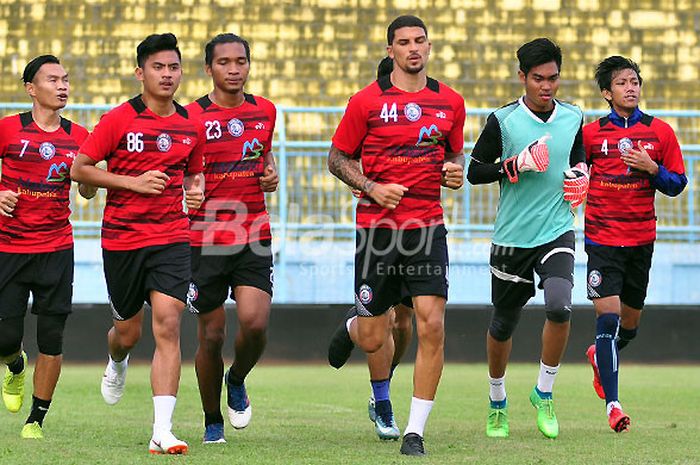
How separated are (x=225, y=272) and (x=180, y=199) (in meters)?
0.70

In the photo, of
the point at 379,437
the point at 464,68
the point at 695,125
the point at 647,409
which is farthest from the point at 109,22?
the point at 379,437

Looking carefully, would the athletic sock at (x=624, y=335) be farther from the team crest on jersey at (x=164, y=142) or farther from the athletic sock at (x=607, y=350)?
the team crest on jersey at (x=164, y=142)

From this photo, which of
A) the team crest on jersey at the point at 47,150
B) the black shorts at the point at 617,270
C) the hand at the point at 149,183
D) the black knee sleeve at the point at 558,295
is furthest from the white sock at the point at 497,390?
the team crest on jersey at the point at 47,150

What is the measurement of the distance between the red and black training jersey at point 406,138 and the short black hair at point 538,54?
0.92m

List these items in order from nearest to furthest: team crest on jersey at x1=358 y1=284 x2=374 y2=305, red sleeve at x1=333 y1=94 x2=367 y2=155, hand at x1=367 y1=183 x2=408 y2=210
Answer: hand at x1=367 y1=183 x2=408 y2=210
red sleeve at x1=333 y1=94 x2=367 y2=155
team crest on jersey at x1=358 y1=284 x2=374 y2=305

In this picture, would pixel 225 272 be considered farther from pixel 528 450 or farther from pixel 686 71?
pixel 686 71

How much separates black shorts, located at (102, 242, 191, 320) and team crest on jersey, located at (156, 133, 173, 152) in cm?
54

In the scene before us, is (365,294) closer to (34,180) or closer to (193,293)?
(193,293)

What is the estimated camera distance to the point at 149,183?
8.35 m

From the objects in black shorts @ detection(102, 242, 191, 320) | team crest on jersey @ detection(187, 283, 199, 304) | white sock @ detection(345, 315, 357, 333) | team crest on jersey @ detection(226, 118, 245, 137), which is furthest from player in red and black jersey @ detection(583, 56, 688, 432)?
black shorts @ detection(102, 242, 191, 320)

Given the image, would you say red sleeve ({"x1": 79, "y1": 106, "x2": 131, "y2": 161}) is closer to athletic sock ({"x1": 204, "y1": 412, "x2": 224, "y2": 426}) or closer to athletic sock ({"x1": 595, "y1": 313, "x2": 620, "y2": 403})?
athletic sock ({"x1": 204, "y1": 412, "x2": 224, "y2": 426})

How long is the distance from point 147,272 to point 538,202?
256 cm

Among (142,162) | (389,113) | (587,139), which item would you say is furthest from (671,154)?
(142,162)

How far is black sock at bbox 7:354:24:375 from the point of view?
10.3 meters
